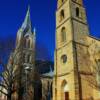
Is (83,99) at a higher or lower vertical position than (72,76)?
lower

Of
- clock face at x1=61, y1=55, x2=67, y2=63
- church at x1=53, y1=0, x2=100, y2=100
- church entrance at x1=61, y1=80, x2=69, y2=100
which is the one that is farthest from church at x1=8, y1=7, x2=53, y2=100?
church entrance at x1=61, y1=80, x2=69, y2=100

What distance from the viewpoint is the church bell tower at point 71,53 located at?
24703 millimetres

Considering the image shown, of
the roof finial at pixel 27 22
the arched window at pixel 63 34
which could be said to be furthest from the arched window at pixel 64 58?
the roof finial at pixel 27 22

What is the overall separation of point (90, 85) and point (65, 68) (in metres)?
4.32

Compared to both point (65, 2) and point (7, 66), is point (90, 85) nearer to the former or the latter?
point (7, 66)

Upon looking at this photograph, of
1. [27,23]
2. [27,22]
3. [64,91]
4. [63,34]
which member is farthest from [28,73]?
[27,22]

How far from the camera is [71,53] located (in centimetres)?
2600

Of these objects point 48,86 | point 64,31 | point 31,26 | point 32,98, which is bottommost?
point 32,98

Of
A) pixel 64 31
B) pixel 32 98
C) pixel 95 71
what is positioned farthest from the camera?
pixel 32 98

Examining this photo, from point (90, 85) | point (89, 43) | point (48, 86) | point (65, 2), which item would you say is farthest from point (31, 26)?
point (90, 85)

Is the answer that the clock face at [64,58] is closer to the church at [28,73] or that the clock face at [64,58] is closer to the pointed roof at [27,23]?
the church at [28,73]

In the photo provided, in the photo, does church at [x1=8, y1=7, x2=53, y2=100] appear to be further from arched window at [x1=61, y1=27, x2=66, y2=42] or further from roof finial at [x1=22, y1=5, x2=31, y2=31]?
arched window at [x1=61, y1=27, x2=66, y2=42]

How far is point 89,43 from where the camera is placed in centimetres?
2794

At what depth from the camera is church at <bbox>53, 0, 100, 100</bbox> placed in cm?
2472
